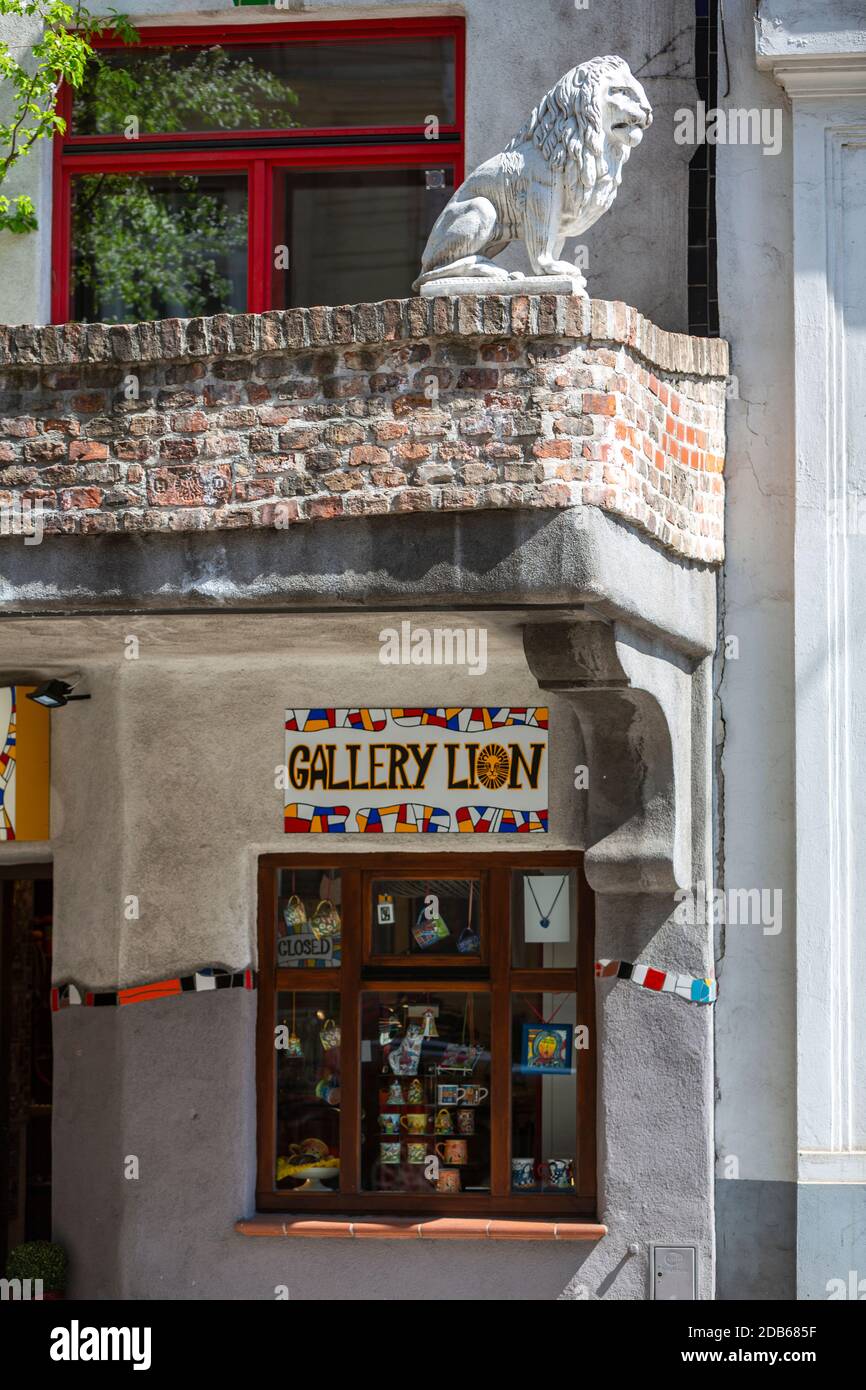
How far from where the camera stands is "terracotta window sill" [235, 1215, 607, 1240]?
9.06m

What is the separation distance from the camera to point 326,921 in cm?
966

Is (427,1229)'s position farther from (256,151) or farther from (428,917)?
(256,151)

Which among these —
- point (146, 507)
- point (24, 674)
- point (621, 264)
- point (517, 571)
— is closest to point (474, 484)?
point (517, 571)

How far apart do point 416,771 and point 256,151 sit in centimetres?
349

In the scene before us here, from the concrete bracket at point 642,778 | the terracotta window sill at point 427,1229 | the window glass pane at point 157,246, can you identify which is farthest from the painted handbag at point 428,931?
the window glass pane at point 157,246

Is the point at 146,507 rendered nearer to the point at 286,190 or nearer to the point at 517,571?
the point at 517,571

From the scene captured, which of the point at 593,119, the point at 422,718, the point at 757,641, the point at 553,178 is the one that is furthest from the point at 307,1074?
the point at 593,119

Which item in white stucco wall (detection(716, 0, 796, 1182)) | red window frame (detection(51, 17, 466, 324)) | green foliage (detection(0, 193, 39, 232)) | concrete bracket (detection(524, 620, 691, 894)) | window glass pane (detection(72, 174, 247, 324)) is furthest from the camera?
window glass pane (detection(72, 174, 247, 324))

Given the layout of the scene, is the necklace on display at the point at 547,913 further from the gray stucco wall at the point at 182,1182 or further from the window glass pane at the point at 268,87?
the window glass pane at the point at 268,87

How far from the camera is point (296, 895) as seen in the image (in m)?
9.70

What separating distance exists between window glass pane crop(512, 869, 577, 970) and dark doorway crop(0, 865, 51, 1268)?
287 cm

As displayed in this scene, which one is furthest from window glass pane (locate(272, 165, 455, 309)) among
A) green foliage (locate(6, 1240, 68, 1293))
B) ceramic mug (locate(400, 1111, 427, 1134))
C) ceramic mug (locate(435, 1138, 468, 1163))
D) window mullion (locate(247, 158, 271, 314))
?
green foliage (locate(6, 1240, 68, 1293))

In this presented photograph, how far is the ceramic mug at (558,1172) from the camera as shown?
9.40m

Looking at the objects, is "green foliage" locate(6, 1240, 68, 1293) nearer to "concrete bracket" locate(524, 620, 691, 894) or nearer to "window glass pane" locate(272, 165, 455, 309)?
"concrete bracket" locate(524, 620, 691, 894)
